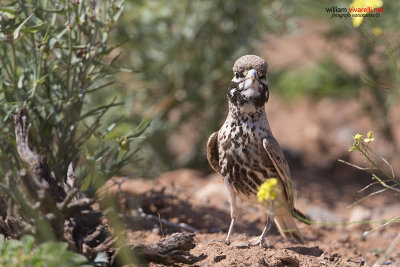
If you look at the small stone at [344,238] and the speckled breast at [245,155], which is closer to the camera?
the speckled breast at [245,155]

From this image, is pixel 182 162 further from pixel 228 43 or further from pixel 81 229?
pixel 81 229

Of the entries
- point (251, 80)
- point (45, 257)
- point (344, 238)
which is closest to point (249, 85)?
point (251, 80)

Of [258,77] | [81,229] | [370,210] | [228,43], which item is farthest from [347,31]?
[81,229]

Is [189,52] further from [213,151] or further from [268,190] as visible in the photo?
[268,190]

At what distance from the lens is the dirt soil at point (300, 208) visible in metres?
3.76

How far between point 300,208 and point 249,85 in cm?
264

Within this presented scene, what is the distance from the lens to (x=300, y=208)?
6238 mm

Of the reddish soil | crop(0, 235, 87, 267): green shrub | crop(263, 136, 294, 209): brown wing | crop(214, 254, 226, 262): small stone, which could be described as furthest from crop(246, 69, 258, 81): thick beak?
crop(0, 235, 87, 267): green shrub

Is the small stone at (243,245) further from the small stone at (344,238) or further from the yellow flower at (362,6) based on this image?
the small stone at (344,238)

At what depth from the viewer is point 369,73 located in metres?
7.48

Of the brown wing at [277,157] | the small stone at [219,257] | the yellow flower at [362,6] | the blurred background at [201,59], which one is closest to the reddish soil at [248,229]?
the small stone at [219,257]

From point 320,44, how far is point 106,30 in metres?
8.22

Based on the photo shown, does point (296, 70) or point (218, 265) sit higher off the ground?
point (296, 70)

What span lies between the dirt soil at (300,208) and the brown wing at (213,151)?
581 mm
